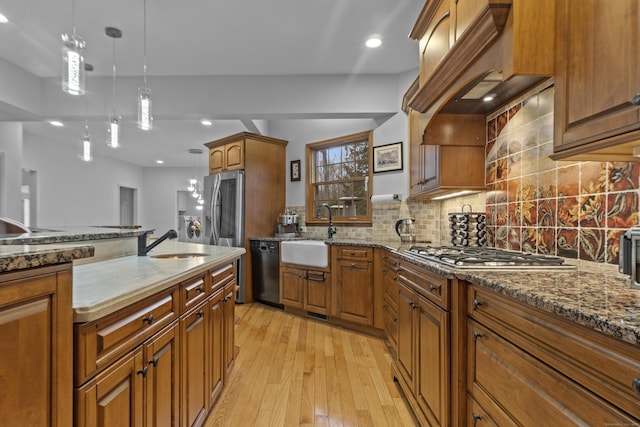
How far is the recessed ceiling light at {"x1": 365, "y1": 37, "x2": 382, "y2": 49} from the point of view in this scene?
2797 millimetres

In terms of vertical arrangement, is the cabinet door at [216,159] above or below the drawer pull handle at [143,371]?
above

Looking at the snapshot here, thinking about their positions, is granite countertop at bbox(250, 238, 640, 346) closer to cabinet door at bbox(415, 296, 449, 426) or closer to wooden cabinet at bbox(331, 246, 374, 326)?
cabinet door at bbox(415, 296, 449, 426)

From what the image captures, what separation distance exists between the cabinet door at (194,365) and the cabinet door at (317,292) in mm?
1849

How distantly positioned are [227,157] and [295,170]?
38.1 inches

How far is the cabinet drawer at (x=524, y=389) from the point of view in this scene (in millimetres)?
713

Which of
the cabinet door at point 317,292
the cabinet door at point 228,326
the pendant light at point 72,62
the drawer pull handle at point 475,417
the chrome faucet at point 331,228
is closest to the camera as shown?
the drawer pull handle at point 475,417

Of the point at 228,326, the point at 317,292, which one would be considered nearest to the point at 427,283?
the point at 228,326

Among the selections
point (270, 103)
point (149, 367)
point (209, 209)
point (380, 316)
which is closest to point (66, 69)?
point (149, 367)

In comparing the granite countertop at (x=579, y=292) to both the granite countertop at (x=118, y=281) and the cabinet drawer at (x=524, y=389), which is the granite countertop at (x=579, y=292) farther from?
the granite countertop at (x=118, y=281)

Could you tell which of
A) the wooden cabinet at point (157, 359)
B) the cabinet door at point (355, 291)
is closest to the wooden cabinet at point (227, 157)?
the cabinet door at point (355, 291)

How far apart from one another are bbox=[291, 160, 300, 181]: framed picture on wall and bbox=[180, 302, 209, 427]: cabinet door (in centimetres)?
315

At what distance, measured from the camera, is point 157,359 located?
1172 millimetres

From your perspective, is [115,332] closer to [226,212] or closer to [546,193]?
[546,193]

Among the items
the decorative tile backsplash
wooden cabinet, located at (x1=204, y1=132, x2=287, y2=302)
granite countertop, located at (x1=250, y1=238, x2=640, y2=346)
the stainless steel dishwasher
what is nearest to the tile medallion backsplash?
the decorative tile backsplash
